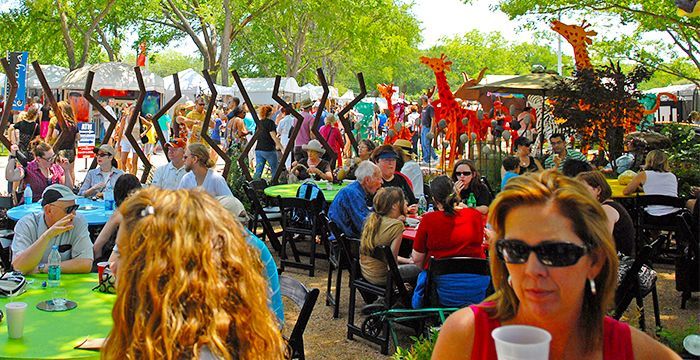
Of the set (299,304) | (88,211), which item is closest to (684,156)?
(88,211)

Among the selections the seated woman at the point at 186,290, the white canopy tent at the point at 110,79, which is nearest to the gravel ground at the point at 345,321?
the seated woman at the point at 186,290

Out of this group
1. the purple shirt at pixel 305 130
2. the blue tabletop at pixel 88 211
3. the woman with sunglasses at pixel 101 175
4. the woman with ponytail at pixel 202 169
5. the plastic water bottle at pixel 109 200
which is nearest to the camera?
the blue tabletop at pixel 88 211

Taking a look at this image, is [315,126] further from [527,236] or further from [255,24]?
[255,24]

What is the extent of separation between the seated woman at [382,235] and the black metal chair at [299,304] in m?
1.88

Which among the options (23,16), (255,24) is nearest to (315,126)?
(23,16)

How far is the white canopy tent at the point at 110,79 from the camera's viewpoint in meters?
29.0

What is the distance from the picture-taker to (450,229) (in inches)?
242

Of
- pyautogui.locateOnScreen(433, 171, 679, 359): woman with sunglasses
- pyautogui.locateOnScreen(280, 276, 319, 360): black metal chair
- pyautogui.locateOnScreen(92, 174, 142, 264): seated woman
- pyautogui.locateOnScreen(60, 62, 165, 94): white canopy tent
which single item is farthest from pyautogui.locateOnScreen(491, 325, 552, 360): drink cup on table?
pyautogui.locateOnScreen(60, 62, 165, 94): white canopy tent

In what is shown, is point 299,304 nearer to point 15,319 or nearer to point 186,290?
point 15,319

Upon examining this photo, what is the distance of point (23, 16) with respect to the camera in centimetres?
2923

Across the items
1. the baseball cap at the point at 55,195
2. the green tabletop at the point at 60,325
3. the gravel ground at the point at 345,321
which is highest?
the baseball cap at the point at 55,195

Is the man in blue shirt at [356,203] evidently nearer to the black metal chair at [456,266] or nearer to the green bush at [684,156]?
the black metal chair at [456,266]

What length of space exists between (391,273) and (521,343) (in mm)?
4616

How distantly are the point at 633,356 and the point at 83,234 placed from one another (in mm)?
4438
